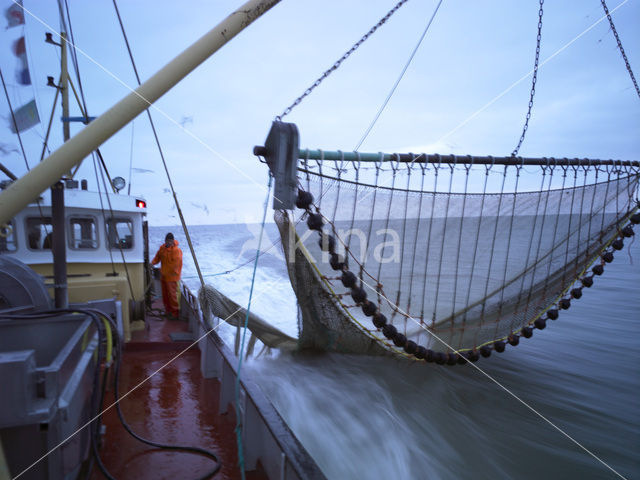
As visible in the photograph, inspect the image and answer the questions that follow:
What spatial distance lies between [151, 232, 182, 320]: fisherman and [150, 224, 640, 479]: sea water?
1.83 metres

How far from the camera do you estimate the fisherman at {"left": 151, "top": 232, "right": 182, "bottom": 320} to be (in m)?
6.55

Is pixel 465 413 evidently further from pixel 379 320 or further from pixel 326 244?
pixel 326 244

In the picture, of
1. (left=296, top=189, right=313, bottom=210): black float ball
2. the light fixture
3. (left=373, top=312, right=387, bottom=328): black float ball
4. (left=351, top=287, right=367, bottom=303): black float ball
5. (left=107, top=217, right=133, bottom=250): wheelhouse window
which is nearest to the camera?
(left=296, top=189, right=313, bottom=210): black float ball

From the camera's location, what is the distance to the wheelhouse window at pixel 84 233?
5656 mm

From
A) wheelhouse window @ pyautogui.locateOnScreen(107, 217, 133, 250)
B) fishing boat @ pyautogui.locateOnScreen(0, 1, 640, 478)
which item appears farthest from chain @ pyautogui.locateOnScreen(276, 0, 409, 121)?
wheelhouse window @ pyautogui.locateOnScreen(107, 217, 133, 250)

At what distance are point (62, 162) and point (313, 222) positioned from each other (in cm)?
170

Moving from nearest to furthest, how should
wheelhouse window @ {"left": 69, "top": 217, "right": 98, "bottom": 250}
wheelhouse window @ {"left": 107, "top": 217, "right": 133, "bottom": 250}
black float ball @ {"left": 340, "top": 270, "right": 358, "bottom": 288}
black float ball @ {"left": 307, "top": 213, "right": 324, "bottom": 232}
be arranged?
black float ball @ {"left": 307, "top": 213, "right": 324, "bottom": 232} → black float ball @ {"left": 340, "top": 270, "right": 358, "bottom": 288} → wheelhouse window @ {"left": 69, "top": 217, "right": 98, "bottom": 250} → wheelhouse window @ {"left": 107, "top": 217, "right": 133, "bottom": 250}

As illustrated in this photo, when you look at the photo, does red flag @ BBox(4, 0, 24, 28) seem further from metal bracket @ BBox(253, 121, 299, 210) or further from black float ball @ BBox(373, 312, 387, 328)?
black float ball @ BBox(373, 312, 387, 328)

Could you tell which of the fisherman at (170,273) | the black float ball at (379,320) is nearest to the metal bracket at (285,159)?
the black float ball at (379,320)

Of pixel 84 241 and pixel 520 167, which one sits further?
pixel 84 241

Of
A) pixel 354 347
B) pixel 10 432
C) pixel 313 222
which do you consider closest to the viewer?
pixel 10 432

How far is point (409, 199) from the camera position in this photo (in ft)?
13.1

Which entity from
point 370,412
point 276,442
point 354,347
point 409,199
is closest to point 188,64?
point 276,442

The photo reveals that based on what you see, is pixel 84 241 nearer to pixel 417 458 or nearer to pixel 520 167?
pixel 417 458
